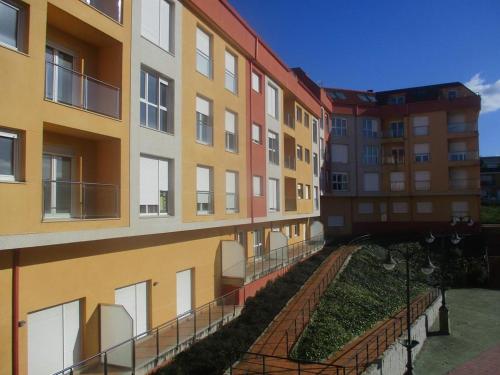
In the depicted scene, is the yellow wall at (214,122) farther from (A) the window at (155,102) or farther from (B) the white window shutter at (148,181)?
(B) the white window shutter at (148,181)

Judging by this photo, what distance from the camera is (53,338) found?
936cm

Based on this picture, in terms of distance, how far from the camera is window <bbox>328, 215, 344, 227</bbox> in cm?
3978

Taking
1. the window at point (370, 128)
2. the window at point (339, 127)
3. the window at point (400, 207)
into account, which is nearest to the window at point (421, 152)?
the window at point (370, 128)

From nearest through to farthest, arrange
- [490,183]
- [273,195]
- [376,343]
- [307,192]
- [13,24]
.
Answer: [13,24]
[376,343]
[273,195]
[307,192]
[490,183]

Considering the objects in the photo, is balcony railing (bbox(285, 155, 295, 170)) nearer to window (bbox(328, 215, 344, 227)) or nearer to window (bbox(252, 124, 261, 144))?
window (bbox(252, 124, 261, 144))

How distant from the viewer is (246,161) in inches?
744

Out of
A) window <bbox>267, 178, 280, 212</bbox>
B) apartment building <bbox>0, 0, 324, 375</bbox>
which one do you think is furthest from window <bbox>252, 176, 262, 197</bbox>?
window <bbox>267, 178, 280, 212</bbox>

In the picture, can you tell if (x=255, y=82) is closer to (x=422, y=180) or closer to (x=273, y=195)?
(x=273, y=195)

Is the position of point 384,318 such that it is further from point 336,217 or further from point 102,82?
point 336,217

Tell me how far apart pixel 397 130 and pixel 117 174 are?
114 feet

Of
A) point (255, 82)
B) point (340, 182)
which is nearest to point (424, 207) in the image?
point (340, 182)

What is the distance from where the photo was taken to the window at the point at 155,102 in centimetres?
1227

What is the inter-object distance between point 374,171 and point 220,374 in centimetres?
3254

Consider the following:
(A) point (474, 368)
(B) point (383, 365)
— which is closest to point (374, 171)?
(A) point (474, 368)
